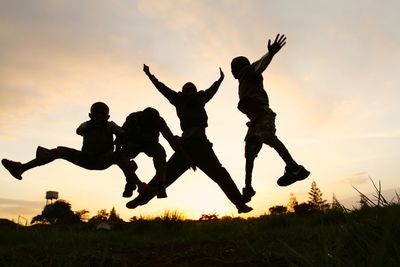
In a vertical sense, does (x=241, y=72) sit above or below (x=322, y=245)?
above

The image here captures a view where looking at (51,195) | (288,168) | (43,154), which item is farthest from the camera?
(51,195)

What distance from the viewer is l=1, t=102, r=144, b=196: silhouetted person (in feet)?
21.6

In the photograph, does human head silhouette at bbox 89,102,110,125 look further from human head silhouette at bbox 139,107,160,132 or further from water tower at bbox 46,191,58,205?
water tower at bbox 46,191,58,205

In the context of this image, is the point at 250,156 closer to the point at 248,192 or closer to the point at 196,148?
the point at 248,192

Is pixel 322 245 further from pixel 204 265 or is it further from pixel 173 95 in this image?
pixel 173 95

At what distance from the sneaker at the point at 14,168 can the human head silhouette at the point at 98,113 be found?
56.0 inches

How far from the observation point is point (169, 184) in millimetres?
7371

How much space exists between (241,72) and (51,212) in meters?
33.0

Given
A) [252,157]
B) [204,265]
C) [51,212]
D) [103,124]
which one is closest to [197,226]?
[252,157]

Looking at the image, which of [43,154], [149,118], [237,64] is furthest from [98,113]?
[237,64]

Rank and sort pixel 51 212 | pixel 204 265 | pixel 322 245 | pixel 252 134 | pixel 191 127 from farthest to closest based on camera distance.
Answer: pixel 51 212 → pixel 191 127 → pixel 252 134 → pixel 204 265 → pixel 322 245

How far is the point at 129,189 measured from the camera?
6.91 metres

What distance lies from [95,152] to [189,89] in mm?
2056

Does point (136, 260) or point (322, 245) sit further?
point (136, 260)
